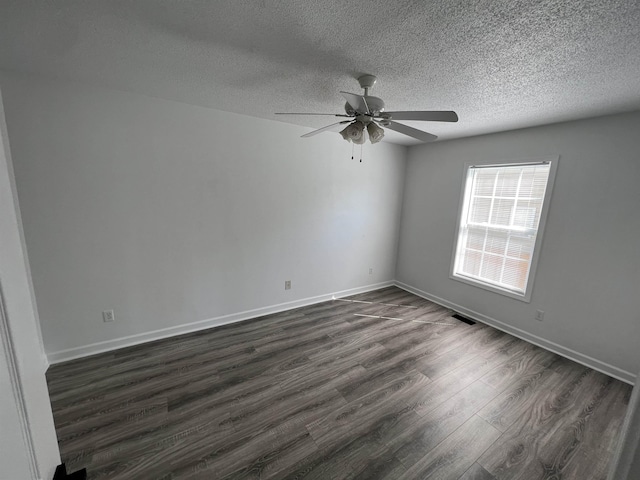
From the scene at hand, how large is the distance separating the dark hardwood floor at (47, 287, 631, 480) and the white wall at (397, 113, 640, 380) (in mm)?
281

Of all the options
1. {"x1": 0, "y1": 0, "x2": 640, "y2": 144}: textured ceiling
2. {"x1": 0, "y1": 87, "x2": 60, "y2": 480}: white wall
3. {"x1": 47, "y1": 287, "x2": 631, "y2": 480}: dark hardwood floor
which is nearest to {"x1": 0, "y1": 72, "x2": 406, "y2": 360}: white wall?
{"x1": 0, "y1": 0, "x2": 640, "y2": 144}: textured ceiling

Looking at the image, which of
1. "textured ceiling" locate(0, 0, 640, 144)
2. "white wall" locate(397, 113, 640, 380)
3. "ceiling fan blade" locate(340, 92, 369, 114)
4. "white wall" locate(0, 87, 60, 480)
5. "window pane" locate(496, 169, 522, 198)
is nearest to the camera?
"white wall" locate(0, 87, 60, 480)

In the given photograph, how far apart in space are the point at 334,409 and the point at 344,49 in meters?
2.51

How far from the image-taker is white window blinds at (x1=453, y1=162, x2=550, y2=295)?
2.90 meters

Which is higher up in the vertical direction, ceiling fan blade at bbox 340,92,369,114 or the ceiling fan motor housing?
the ceiling fan motor housing

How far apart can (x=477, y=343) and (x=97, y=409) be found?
3595 mm

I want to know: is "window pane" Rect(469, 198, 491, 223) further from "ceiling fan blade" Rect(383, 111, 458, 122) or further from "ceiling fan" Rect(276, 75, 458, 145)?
"ceiling fan blade" Rect(383, 111, 458, 122)

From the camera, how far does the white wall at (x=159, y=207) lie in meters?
2.10

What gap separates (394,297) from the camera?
4.06m

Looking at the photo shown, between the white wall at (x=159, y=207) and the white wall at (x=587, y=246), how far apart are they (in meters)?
2.34

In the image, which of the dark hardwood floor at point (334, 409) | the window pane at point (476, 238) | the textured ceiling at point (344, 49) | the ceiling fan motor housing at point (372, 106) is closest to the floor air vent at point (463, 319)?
the dark hardwood floor at point (334, 409)

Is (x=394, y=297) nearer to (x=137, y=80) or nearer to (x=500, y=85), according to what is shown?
(x=500, y=85)

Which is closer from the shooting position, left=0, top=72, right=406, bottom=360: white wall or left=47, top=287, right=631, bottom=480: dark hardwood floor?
left=47, top=287, right=631, bottom=480: dark hardwood floor

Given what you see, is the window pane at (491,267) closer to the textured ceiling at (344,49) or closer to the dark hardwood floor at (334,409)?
the dark hardwood floor at (334,409)
